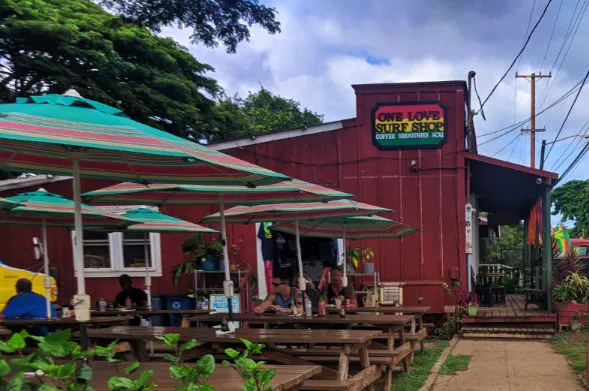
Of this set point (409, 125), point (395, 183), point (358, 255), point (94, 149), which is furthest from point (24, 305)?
point (409, 125)

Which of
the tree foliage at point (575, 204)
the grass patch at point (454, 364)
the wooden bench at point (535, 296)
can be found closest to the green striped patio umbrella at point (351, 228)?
the grass patch at point (454, 364)

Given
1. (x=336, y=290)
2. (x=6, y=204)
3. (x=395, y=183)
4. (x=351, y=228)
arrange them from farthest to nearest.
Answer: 1. (x=395, y=183)
2. (x=351, y=228)
3. (x=336, y=290)
4. (x=6, y=204)

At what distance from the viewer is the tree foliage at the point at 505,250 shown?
950 inches

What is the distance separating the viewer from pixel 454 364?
24.0ft

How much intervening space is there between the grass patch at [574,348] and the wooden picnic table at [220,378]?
4.89 m

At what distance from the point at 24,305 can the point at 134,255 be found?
396cm

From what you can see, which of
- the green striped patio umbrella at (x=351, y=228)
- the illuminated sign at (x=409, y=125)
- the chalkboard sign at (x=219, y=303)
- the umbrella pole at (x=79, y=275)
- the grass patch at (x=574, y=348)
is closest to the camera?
the umbrella pole at (x=79, y=275)

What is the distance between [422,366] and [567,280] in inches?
176

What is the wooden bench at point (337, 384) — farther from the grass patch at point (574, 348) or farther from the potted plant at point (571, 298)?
the potted plant at point (571, 298)

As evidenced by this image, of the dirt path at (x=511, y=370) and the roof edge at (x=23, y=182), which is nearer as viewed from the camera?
the dirt path at (x=511, y=370)

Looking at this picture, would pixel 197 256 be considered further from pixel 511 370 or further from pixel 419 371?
pixel 511 370

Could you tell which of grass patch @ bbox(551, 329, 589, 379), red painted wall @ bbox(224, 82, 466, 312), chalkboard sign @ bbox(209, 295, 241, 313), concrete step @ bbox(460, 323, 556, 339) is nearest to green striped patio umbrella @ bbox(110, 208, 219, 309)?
chalkboard sign @ bbox(209, 295, 241, 313)

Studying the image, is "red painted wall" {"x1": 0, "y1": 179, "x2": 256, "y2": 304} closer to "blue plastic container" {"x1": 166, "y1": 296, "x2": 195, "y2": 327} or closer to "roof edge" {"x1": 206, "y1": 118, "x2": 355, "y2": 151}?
"blue plastic container" {"x1": 166, "y1": 296, "x2": 195, "y2": 327}

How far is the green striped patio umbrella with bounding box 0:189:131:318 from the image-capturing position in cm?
666
